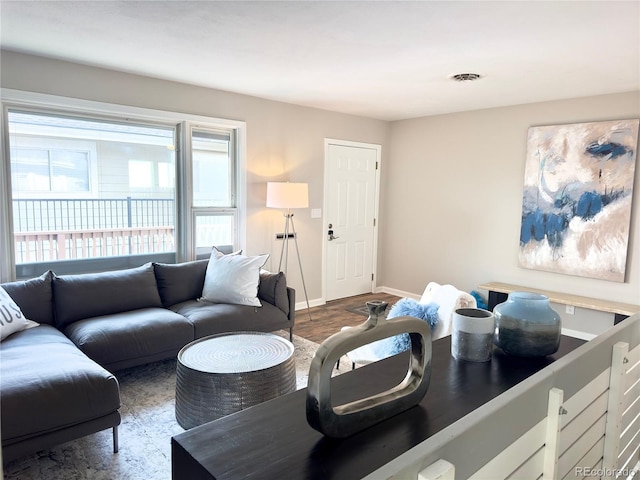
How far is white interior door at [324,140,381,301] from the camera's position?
5.59 m

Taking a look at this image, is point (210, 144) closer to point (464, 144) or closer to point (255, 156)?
point (255, 156)

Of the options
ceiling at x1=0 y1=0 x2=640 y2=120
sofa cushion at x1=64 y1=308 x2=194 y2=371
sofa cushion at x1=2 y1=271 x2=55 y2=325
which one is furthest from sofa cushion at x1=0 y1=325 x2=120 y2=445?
ceiling at x1=0 y1=0 x2=640 y2=120

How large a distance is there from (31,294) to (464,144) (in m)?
4.69

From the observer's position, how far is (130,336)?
303 centimetres

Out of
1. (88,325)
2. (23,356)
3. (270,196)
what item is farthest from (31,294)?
(270,196)

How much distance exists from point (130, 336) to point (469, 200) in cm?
407

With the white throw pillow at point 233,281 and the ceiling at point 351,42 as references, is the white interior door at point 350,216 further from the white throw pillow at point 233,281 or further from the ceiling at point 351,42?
the white throw pillow at point 233,281

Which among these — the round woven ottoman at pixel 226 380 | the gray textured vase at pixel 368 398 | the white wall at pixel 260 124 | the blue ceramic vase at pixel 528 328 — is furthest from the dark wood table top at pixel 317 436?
the white wall at pixel 260 124

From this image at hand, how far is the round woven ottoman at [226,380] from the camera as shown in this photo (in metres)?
2.29

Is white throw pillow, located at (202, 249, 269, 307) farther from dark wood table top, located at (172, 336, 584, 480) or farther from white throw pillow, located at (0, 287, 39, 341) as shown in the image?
dark wood table top, located at (172, 336, 584, 480)

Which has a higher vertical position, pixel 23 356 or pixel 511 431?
pixel 511 431

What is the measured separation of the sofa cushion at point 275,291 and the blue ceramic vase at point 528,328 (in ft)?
8.89

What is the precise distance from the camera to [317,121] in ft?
17.3

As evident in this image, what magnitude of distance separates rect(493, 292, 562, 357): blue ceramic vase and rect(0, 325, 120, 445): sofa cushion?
200 cm
